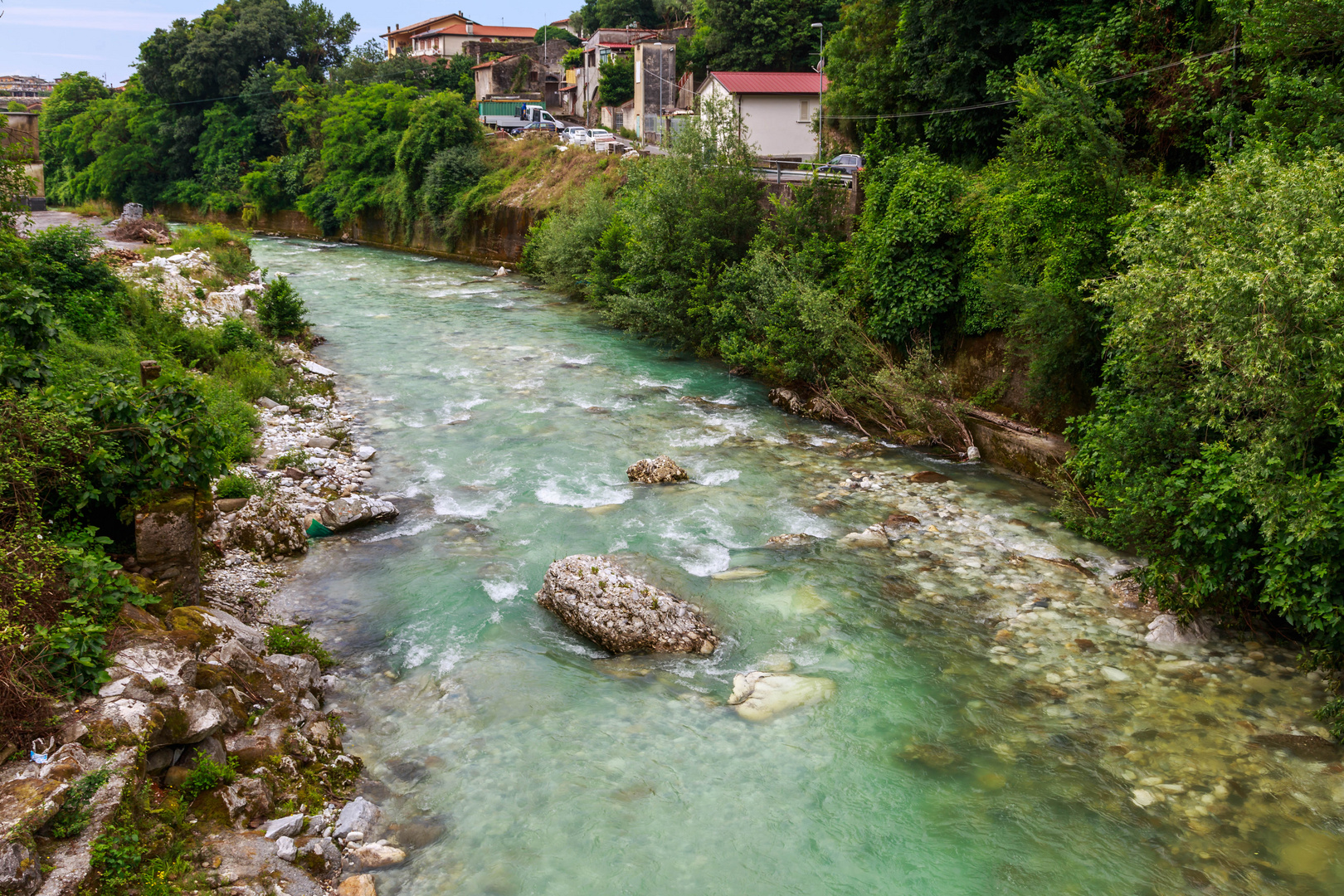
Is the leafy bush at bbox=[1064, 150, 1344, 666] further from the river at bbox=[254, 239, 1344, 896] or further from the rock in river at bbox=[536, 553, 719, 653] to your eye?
the rock in river at bbox=[536, 553, 719, 653]

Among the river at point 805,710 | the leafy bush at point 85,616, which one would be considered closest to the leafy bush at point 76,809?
the leafy bush at point 85,616

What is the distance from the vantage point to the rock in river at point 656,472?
15.1 metres

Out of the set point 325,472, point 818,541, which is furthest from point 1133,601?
point 325,472

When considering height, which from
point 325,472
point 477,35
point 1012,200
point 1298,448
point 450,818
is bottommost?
point 450,818

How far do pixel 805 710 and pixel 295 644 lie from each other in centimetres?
548

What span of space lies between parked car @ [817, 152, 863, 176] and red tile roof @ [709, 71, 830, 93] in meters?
12.3

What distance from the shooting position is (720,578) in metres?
11.8

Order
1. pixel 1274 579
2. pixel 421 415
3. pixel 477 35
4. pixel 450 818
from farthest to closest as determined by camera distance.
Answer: pixel 477 35, pixel 421 415, pixel 1274 579, pixel 450 818

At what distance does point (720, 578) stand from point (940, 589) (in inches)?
115

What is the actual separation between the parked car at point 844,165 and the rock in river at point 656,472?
10929 mm

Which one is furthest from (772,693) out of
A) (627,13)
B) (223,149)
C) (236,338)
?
(627,13)

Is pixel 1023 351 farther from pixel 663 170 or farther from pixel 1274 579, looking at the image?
pixel 663 170

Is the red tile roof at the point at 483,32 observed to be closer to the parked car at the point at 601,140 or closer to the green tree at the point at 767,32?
the green tree at the point at 767,32

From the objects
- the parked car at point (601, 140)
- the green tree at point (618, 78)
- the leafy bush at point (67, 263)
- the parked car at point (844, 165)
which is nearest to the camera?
the leafy bush at point (67, 263)
